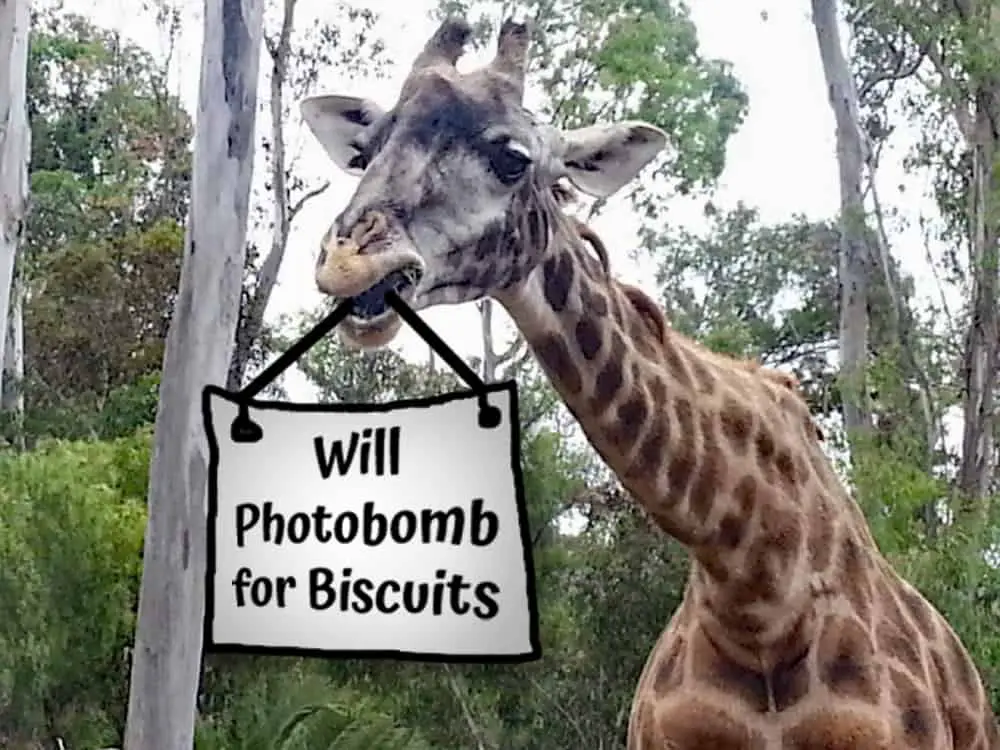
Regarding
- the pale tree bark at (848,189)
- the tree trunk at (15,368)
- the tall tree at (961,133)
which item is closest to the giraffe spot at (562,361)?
the tall tree at (961,133)

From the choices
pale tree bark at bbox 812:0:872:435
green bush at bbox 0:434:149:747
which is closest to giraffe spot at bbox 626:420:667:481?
green bush at bbox 0:434:149:747

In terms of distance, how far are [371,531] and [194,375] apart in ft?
4.44

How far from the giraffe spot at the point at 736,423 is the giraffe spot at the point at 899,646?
0.15 m

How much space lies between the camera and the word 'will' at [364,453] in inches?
38.8

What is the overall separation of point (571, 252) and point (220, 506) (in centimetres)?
28

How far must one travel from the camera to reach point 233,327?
7.80 feet

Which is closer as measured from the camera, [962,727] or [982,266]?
[962,727]

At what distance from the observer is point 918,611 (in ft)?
3.58

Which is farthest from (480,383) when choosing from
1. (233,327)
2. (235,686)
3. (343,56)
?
(343,56)

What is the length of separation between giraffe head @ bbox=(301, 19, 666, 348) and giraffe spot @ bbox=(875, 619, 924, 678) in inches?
13.4

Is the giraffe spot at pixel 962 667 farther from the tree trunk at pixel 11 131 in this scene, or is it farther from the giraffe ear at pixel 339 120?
the tree trunk at pixel 11 131

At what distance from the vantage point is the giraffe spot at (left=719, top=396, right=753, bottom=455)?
0.99 m

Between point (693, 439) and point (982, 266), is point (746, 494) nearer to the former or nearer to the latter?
point (693, 439)

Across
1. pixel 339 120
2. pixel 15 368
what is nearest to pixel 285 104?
pixel 15 368
